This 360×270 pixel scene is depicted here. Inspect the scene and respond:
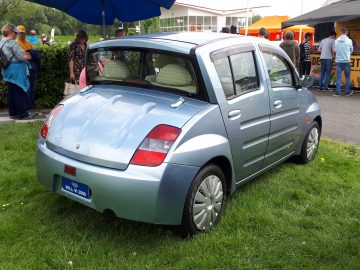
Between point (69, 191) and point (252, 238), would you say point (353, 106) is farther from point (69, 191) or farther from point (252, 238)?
point (69, 191)

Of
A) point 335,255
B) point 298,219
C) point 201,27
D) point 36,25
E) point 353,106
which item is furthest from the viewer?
point 36,25

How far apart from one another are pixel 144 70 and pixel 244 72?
100 cm

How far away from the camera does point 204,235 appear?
3.52 metres

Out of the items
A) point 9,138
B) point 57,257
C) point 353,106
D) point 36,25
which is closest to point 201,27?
point 36,25

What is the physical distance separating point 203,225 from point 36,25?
73.6 metres

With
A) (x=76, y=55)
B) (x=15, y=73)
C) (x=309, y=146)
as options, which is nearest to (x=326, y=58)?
(x=309, y=146)

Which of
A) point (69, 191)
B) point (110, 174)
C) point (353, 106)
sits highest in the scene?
point (110, 174)

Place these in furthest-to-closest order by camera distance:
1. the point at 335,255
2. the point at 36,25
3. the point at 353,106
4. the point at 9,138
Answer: the point at 36,25 < the point at 353,106 < the point at 9,138 < the point at 335,255

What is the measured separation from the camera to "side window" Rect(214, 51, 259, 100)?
3.78m

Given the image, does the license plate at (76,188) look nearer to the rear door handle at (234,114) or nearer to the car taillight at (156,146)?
the car taillight at (156,146)

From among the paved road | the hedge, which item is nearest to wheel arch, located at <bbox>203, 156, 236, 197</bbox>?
the paved road

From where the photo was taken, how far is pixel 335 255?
132 inches

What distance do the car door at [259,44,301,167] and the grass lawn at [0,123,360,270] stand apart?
0.45 m

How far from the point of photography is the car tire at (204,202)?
3338 mm
